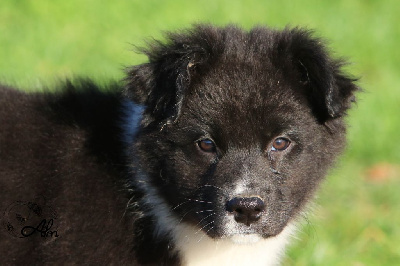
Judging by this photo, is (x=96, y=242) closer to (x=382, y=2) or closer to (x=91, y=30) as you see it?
(x=91, y=30)

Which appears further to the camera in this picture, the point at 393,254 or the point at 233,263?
the point at 393,254

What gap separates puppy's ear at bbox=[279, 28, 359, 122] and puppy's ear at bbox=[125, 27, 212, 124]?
65 cm

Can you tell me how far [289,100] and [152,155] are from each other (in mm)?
1041

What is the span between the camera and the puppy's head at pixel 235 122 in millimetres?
4957

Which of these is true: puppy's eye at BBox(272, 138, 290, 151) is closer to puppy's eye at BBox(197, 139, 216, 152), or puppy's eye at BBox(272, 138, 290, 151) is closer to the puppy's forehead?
the puppy's forehead

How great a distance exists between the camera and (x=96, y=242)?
16.5 feet

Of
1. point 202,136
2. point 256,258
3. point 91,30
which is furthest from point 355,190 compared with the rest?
point 91,30

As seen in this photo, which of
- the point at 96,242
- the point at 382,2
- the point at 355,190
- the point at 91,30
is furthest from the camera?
the point at 382,2

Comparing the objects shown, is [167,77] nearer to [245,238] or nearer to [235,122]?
[235,122]

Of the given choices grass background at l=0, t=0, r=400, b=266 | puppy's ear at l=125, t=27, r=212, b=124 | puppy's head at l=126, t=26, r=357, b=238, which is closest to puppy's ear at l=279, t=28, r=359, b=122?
puppy's head at l=126, t=26, r=357, b=238

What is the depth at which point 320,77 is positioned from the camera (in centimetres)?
510

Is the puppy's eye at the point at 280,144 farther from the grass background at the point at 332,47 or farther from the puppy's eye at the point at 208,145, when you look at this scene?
the grass background at the point at 332,47

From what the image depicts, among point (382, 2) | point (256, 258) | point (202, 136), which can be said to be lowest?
point (256, 258)

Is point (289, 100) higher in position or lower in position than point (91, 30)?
lower
